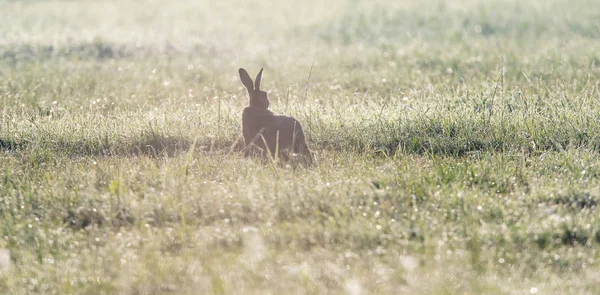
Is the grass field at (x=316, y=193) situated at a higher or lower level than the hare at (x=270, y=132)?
lower

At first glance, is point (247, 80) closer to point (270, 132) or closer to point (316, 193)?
point (270, 132)

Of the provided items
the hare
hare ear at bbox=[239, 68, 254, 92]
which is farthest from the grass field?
hare ear at bbox=[239, 68, 254, 92]

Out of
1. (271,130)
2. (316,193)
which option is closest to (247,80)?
(271,130)

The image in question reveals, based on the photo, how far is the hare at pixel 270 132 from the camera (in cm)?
594

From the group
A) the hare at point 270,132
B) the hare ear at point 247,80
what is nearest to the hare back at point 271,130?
the hare at point 270,132

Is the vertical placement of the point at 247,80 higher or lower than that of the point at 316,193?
higher

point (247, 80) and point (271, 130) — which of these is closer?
point (271, 130)

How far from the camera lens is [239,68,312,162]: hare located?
19.5ft

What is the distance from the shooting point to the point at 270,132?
6039 mm

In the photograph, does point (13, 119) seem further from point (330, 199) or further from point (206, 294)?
point (206, 294)

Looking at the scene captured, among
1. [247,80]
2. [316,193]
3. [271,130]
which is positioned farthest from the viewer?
[247,80]

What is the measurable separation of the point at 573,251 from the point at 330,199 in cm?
147

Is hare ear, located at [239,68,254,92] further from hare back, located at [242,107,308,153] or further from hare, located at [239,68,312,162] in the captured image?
hare back, located at [242,107,308,153]

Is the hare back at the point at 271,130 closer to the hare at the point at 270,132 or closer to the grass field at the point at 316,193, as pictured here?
the hare at the point at 270,132
